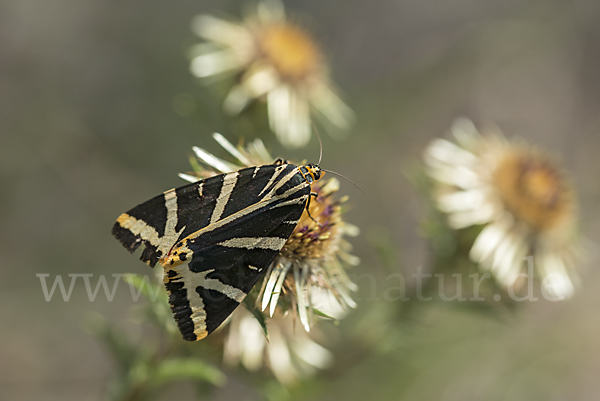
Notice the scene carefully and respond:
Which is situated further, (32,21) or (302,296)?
(32,21)

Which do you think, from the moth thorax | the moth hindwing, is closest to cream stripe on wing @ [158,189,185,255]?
the moth hindwing

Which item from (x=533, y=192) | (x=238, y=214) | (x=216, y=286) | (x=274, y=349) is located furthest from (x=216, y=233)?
(x=533, y=192)

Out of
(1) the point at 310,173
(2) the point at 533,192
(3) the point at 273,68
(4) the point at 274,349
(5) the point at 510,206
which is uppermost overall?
(3) the point at 273,68

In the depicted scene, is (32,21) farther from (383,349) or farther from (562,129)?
(562,129)

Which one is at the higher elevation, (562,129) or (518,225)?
(562,129)

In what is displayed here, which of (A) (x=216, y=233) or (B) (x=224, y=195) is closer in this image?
(A) (x=216, y=233)

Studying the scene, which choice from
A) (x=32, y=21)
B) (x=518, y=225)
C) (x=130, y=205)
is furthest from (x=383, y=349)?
(x=32, y=21)

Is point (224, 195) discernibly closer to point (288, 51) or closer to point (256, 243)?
point (256, 243)
